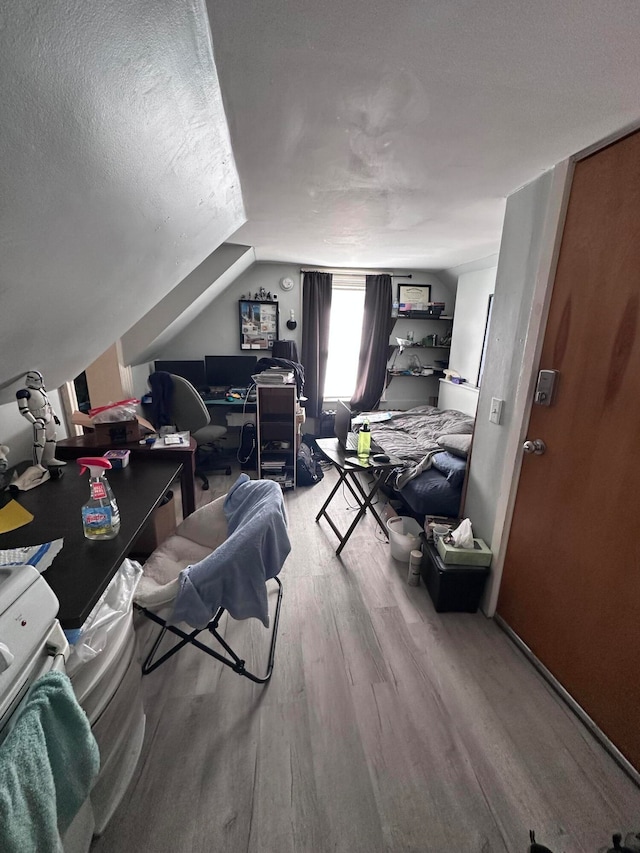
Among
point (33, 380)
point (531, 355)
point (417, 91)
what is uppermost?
point (417, 91)

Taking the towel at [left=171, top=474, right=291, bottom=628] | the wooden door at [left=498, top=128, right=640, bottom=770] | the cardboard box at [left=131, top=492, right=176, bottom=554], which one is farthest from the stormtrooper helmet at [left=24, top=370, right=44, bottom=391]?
the wooden door at [left=498, top=128, right=640, bottom=770]

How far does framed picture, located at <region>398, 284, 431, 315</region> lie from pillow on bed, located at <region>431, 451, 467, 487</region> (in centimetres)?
232

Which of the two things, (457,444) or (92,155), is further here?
(457,444)

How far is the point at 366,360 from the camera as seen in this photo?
429 cm

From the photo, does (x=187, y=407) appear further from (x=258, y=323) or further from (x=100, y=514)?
(x=100, y=514)

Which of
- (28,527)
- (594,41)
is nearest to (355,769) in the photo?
(28,527)

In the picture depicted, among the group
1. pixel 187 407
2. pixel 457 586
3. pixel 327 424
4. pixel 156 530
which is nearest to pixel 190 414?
pixel 187 407

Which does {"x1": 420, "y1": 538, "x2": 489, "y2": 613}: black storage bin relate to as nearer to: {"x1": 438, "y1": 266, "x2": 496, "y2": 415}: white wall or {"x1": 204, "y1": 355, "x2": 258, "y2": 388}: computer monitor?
{"x1": 438, "y1": 266, "x2": 496, "y2": 415}: white wall

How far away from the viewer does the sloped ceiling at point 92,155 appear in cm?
59

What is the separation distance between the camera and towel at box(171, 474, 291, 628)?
3.46 feet

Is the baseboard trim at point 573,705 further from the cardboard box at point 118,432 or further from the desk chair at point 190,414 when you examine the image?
the desk chair at point 190,414

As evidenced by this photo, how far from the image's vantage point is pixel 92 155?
81cm

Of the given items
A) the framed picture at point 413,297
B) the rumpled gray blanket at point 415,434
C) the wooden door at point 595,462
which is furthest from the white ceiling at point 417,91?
the framed picture at point 413,297

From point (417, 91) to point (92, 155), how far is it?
901 millimetres
